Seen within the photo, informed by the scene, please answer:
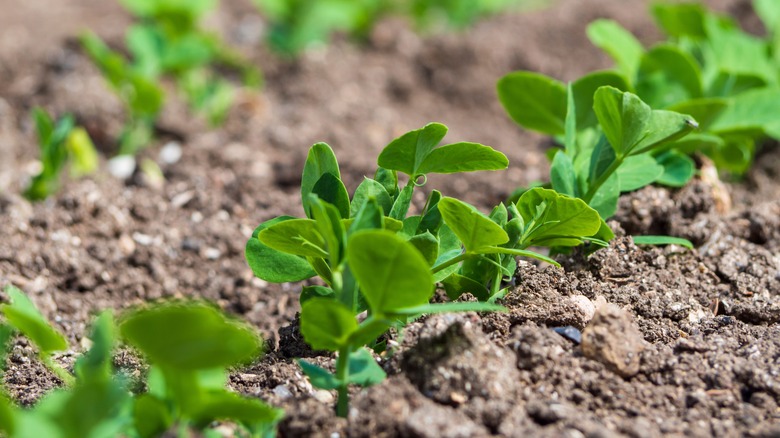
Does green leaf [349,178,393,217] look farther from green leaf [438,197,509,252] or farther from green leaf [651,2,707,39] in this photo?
green leaf [651,2,707,39]

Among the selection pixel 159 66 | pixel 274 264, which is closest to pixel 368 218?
pixel 274 264

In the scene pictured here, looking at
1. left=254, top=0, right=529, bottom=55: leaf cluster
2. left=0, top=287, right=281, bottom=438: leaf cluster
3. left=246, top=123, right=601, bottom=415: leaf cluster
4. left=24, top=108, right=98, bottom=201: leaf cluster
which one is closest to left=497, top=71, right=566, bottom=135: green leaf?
left=246, top=123, right=601, bottom=415: leaf cluster

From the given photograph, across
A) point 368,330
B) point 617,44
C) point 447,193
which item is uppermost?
point 617,44

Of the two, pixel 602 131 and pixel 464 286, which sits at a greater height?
pixel 602 131

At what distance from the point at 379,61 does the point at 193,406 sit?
2.85 metres

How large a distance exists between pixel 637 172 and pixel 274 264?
76 centimetres

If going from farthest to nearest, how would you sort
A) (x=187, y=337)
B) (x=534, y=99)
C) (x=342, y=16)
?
(x=342, y=16)
(x=534, y=99)
(x=187, y=337)

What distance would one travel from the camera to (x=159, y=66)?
3.18 meters

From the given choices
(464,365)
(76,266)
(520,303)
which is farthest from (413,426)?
(76,266)

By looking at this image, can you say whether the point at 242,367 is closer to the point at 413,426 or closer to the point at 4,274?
the point at 413,426

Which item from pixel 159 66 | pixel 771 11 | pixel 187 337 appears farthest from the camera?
pixel 159 66

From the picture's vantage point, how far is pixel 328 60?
3.77 meters

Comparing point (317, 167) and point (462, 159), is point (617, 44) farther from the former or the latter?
point (317, 167)

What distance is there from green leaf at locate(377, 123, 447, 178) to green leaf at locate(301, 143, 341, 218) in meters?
0.08
